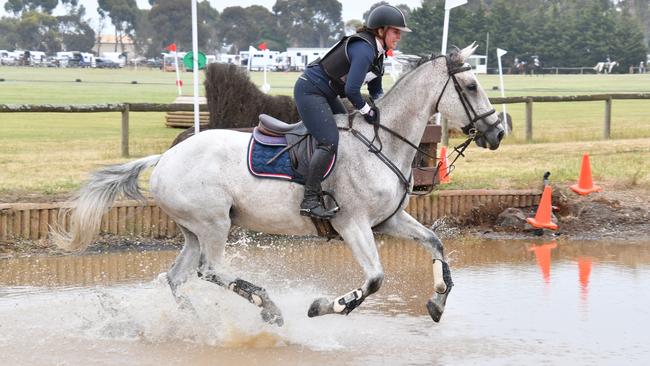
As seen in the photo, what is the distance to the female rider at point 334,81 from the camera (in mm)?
7480

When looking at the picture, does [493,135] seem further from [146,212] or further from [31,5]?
[31,5]

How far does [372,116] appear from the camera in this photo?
7.77 metres

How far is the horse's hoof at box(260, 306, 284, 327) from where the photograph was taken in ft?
25.4

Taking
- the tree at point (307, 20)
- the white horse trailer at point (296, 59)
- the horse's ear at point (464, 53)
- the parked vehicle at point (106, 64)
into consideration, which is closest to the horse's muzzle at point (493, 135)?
the horse's ear at point (464, 53)

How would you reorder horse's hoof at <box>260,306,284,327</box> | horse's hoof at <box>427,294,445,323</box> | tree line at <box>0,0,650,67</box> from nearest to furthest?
horse's hoof at <box>260,306,284,327</box>, horse's hoof at <box>427,294,445,323</box>, tree line at <box>0,0,650,67</box>

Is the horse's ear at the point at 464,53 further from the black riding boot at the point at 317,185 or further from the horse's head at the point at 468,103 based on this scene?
the black riding boot at the point at 317,185

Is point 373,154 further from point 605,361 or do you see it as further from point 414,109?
point 605,361

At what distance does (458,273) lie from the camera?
10102 mm

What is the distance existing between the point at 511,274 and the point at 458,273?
509mm

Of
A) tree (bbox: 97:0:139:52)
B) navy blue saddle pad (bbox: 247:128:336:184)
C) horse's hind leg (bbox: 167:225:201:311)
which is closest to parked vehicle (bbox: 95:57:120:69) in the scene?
tree (bbox: 97:0:139:52)

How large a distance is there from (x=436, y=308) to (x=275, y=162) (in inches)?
64.5

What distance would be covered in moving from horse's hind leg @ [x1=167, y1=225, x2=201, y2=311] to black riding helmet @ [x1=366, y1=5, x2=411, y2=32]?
7.22ft

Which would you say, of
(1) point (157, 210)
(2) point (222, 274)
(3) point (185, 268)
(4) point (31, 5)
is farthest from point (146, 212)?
(4) point (31, 5)

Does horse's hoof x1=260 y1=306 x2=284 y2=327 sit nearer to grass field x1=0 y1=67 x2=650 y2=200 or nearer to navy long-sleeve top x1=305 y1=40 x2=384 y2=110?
navy long-sleeve top x1=305 y1=40 x2=384 y2=110
